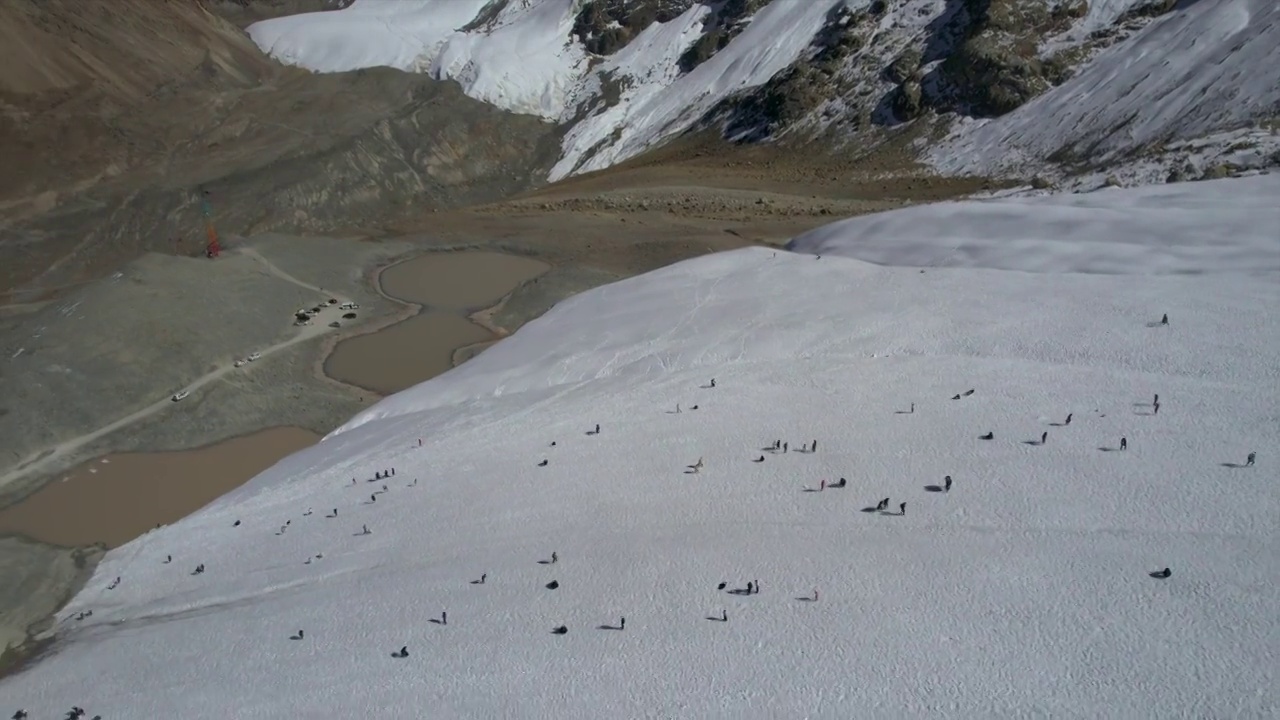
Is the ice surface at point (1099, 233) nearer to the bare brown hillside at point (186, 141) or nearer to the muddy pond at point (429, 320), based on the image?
the muddy pond at point (429, 320)

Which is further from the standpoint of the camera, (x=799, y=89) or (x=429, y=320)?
(x=799, y=89)

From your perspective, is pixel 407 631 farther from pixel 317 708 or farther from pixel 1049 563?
pixel 1049 563

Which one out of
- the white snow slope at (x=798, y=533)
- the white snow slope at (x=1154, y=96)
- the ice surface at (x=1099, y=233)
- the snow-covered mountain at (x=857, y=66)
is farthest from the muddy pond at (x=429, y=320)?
the snow-covered mountain at (x=857, y=66)

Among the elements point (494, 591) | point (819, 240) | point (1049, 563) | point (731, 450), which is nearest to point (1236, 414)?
point (1049, 563)

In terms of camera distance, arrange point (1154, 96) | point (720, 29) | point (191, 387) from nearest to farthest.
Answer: point (191, 387)
point (1154, 96)
point (720, 29)

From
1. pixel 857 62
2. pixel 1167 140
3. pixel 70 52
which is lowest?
pixel 1167 140

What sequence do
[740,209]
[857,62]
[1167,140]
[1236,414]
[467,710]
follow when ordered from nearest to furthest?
[467,710] → [1236,414] → [1167,140] → [740,209] → [857,62]

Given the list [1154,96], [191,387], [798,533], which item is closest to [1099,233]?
[798,533]

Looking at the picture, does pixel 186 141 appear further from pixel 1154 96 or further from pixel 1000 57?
pixel 1154 96

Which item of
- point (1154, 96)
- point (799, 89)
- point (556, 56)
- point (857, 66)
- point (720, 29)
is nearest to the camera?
point (1154, 96)
